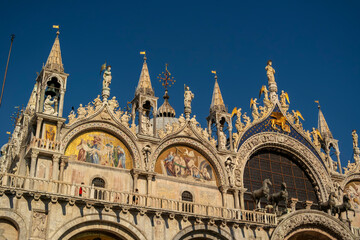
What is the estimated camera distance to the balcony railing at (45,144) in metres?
24.4

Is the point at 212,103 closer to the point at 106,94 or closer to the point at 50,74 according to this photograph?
the point at 106,94

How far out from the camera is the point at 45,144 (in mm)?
24719

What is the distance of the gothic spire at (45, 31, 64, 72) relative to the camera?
26875 mm

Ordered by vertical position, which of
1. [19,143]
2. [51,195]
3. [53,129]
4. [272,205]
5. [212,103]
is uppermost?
[212,103]

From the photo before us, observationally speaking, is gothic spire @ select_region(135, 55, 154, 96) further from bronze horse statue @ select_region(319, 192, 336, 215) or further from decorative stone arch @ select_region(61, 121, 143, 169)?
bronze horse statue @ select_region(319, 192, 336, 215)

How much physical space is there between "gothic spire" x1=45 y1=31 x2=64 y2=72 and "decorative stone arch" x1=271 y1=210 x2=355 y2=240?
48.5 feet

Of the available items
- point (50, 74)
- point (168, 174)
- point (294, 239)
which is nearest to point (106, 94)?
point (50, 74)

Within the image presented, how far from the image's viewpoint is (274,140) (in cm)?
3266

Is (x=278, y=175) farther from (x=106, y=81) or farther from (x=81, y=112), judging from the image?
(x=81, y=112)

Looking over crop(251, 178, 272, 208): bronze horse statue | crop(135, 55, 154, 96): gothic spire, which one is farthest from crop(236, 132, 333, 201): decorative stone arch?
crop(135, 55, 154, 96): gothic spire

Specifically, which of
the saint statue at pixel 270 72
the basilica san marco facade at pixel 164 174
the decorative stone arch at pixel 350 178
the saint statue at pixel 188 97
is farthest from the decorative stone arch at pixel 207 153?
the decorative stone arch at pixel 350 178

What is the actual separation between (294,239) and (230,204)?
170 inches

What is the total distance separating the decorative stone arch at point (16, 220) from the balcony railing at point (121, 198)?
1.00 metres

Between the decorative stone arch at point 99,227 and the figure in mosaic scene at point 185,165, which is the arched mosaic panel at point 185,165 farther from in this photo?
the decorative stone arch at point 99,227
